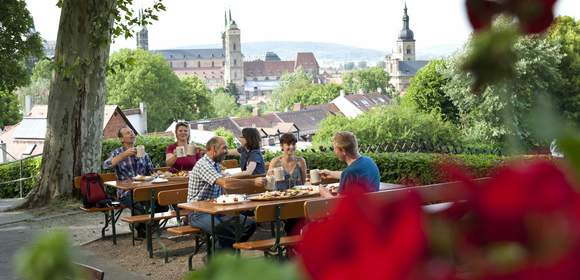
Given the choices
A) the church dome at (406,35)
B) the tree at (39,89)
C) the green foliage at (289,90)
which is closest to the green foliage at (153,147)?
the tree at (39,89)

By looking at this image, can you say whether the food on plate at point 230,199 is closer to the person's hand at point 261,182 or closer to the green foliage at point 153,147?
the person's hand at point 261,182

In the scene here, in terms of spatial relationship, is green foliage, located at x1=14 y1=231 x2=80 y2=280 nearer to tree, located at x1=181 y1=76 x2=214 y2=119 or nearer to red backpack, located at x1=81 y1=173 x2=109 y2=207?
red backpack, located at x1=81 y1=173 x2=109 y2=207

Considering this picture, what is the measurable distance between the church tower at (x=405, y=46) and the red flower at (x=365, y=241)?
183959mm

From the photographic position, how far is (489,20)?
37 cm

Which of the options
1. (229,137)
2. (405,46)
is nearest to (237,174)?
(229,137)

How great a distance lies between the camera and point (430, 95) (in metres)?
66.5

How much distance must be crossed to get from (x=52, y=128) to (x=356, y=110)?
4242 inches

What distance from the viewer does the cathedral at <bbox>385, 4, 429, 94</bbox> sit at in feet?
571

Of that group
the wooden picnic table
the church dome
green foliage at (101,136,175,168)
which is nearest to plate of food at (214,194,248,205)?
the wooden picnic table

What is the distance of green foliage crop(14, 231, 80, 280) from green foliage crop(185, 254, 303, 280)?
0.19 feet

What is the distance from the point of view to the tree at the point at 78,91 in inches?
588

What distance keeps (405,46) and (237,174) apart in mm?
178017

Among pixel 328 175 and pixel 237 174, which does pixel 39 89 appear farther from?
pixel 328 175

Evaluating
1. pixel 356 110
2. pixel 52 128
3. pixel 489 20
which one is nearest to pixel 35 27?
pixel 52 128
